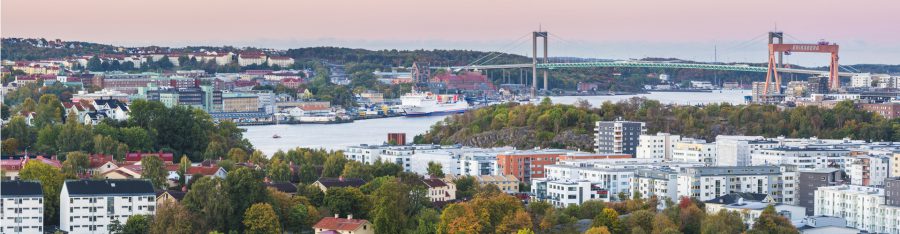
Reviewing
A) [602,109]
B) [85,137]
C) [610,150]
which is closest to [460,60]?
[602,109]

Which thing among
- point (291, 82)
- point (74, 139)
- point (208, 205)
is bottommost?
point (208, 205)

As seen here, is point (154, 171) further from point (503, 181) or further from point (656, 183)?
point (656, 183)

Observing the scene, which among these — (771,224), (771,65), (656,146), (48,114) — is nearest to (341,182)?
(771,224)

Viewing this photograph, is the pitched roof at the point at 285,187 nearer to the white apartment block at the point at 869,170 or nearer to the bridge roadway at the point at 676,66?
the white apartment block at the point at 869,170

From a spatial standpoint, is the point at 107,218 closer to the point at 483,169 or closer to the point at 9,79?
the point at 483,169

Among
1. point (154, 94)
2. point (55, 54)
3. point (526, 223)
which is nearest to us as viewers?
point (526, 223)

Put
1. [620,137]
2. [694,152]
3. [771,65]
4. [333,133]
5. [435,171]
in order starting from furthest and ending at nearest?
[771,65] < [333,133] < [620,137] < [694,152] < [435,171]
